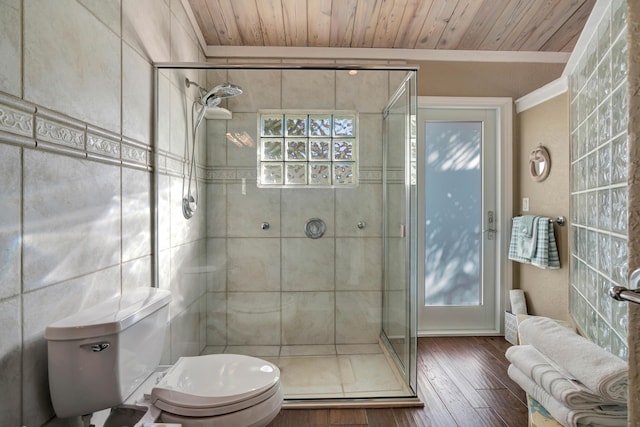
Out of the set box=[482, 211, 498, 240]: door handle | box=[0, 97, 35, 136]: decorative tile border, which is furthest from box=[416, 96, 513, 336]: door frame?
box=[0, 97, 35, 136]: decorative tile border

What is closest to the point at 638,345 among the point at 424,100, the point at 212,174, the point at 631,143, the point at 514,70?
the point at 631,143

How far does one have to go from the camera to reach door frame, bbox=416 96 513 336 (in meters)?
2.90

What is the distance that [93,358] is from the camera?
1035 mm

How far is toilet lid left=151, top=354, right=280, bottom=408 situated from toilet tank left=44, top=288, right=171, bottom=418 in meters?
0.14

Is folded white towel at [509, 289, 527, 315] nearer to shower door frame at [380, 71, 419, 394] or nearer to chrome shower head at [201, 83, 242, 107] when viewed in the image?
shower door frame at [380, 71, 419, 394]

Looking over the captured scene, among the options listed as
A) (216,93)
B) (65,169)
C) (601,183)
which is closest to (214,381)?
(65,169)

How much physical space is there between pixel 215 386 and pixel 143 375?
26 cm

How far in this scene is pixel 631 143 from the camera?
29.0 inches

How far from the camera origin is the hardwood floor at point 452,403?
1771mm

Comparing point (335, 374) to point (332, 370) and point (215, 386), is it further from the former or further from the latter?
point (215, 386)

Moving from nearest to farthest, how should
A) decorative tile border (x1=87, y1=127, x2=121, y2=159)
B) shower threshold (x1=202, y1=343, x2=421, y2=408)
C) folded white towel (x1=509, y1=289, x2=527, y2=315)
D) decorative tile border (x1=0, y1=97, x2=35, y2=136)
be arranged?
1. decorative tile border (x1=0, y1=97, x2=35, y2=136)
2. decorative tile border (x1=87, y1=127, x2=121, y2=159)
3. shower threshold (x1=202, y1=343, x2=421, y2=408)
4. folded white towel (x1=509, y1=289, x2=527, y2=315)

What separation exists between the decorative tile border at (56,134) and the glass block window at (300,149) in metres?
0.76

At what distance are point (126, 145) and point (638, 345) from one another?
1797 millimetres

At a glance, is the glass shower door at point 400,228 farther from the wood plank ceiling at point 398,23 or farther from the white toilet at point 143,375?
the white toilet at point 143,375
